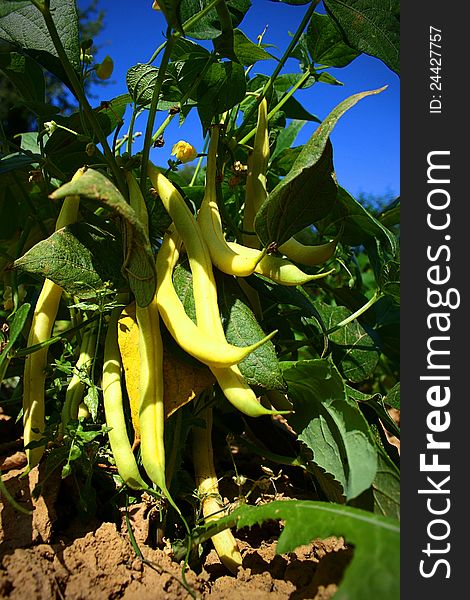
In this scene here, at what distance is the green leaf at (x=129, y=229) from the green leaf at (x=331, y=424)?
0.22m

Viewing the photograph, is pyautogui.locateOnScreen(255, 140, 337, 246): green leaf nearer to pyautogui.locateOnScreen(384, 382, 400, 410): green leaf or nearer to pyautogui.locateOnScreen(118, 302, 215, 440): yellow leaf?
pyautogui.locateOnScreen(118, 302, 215, 440): yellow leaf

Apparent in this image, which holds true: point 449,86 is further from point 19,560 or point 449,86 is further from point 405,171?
point 19,560

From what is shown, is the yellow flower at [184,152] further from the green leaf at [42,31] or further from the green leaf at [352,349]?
the green leaf at [352,349]

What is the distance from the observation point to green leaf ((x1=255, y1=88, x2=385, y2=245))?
635 millimetres

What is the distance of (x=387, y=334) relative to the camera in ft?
4.12

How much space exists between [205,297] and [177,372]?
96mm

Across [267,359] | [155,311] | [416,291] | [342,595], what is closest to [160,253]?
[155,311]

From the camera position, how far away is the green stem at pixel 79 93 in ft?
2.12

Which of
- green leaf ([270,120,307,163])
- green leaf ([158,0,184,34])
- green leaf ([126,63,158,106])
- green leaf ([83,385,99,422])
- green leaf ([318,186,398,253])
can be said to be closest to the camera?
green leaf ([158,0,184,34])

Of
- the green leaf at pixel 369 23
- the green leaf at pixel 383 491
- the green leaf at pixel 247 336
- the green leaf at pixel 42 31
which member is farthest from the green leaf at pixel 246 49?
the green leaf at pixel 383 491

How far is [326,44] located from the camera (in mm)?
947

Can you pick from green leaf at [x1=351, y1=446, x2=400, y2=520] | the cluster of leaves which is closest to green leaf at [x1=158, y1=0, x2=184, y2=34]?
the cluster of leaves

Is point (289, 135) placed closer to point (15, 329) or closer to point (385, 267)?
point (385, 267)

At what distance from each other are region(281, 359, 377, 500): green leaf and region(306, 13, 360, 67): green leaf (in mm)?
493
